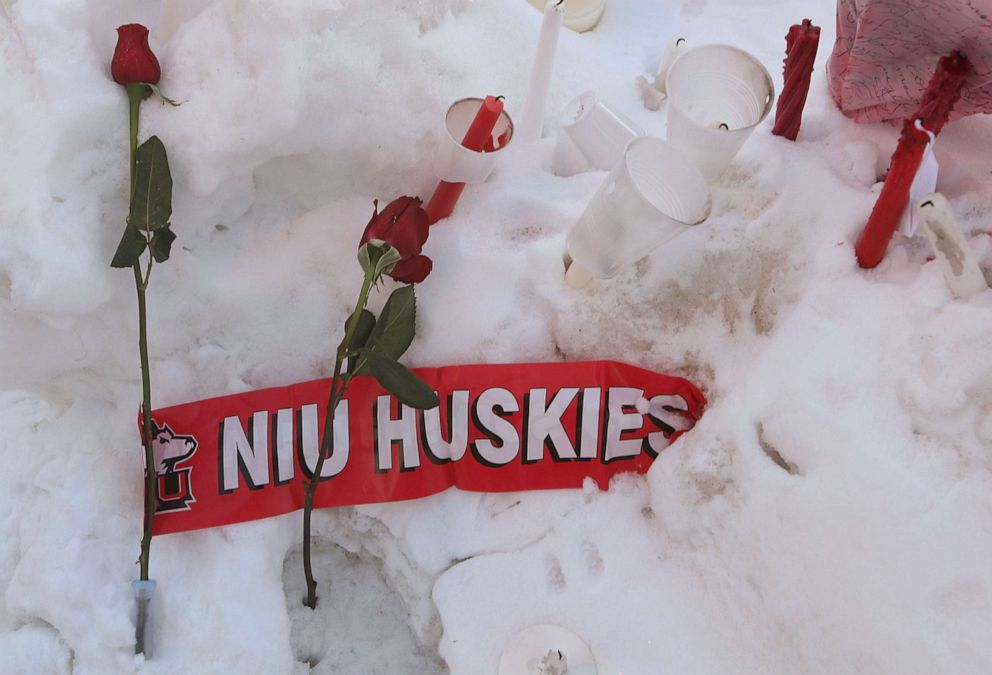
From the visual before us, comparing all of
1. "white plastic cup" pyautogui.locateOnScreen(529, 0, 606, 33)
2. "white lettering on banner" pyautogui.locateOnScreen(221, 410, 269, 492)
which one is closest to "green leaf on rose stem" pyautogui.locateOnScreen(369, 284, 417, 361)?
"white lettering on banner" pyautogui.locateOnScreen(221, 410, 269, 492)

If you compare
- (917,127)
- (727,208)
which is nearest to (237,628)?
(727,208)

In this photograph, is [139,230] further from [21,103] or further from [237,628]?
[237,628]

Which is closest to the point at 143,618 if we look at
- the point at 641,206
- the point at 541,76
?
the point at 641,206

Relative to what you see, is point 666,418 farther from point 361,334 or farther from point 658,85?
point 658,85

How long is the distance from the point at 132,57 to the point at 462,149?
1.30 ft

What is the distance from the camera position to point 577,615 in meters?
0.92

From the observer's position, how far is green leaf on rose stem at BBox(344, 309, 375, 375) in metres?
0.90

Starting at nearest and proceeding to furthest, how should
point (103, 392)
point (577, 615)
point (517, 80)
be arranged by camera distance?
point (577, 615) < point (103, 392) < point (517, 80)

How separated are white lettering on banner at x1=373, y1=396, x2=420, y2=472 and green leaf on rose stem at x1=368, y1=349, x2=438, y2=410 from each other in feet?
0.34

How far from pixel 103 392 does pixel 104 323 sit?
4.6 inches

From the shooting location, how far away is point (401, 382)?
890mm

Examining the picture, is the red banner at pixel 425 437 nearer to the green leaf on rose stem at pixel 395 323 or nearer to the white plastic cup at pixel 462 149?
the green leaf on rose stem at pixel 395 323

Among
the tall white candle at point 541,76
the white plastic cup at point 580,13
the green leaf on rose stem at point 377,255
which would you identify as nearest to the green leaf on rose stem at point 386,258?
the green leaf on rose stem at point 377,255

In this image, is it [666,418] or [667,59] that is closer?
[666,418]
